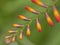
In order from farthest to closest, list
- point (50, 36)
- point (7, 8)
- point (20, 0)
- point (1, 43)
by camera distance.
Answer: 1. point (7, 8)
2. point (20, 0)
3. point (50, 36)
4. point (1, 43)

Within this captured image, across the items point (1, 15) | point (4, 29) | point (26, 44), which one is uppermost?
point (1, 15)

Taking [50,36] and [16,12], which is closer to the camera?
[50,36]

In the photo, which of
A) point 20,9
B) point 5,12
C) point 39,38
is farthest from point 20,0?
point 39,38

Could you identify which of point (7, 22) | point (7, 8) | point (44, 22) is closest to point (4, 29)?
point (7, 22)

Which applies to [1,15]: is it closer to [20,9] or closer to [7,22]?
[7,22]

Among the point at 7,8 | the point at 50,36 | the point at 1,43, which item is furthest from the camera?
the point at 7,8

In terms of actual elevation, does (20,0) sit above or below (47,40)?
above

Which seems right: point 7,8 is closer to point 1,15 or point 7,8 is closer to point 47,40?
point 1,15
